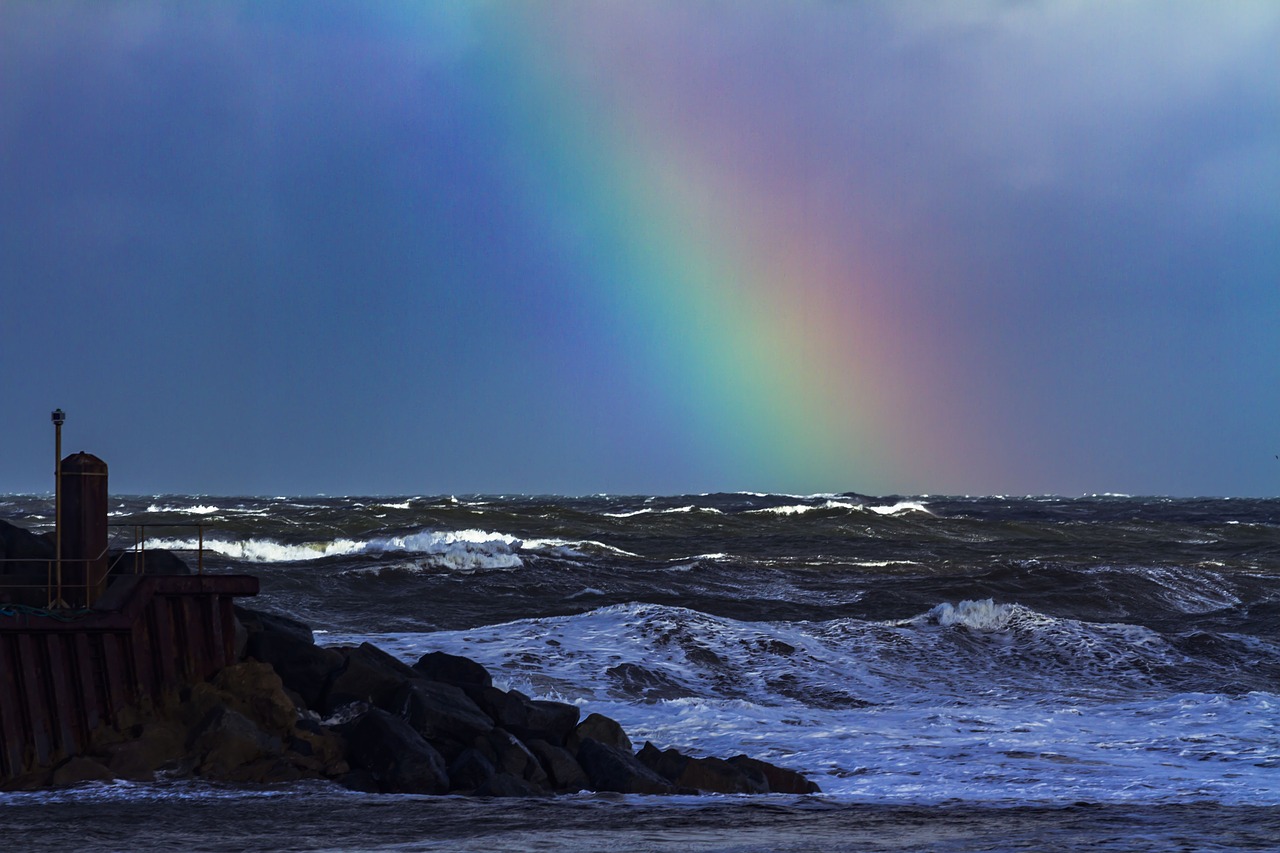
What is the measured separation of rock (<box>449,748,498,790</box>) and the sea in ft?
1.67

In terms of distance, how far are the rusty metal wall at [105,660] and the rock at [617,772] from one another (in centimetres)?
389

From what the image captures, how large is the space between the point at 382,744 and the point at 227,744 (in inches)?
53.0

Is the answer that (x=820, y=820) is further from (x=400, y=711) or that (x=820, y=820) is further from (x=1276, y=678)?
(x=1276, y=678)

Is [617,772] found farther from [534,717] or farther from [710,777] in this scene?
[534,717]

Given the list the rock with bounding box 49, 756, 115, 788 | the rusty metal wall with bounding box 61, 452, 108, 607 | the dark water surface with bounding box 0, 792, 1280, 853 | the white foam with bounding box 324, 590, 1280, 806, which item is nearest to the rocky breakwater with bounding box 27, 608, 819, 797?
the rock with bounding box 49, 756, 115, 788

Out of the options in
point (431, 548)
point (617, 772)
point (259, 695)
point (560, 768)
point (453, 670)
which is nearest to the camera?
point (617, 772)

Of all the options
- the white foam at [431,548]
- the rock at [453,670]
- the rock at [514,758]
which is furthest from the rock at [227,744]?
the white foam at [431,548]

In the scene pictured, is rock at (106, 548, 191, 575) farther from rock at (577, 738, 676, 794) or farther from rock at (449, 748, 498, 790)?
rock at (577, 738, 676, 794)

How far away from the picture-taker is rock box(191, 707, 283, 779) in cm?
1045

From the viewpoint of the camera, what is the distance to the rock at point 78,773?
10.2m

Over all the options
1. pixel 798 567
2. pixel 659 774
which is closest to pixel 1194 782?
pixel 659 774

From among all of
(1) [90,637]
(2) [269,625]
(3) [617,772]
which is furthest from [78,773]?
(3) [617,772]

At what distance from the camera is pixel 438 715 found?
1143 centimetres

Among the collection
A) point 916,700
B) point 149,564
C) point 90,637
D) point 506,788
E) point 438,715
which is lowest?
point 916,700
